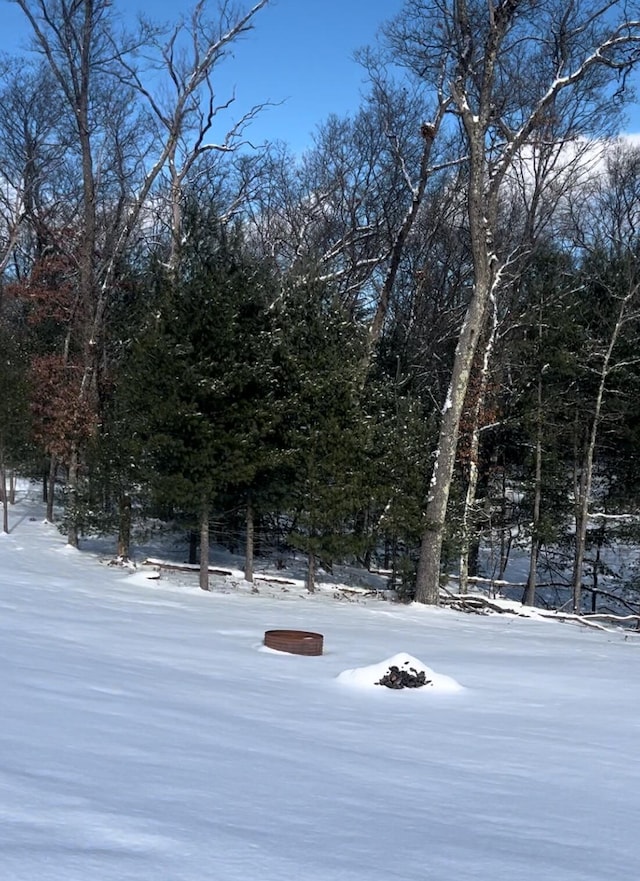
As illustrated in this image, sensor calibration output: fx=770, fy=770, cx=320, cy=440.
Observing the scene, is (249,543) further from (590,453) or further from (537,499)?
(590,453)

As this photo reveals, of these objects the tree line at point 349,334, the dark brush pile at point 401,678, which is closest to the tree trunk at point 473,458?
the tree line at point 349,334

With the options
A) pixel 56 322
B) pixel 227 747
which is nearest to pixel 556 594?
pixel 56 322

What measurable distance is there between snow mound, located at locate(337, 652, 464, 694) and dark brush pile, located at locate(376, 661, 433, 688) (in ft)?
0.08

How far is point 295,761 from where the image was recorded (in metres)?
4.46

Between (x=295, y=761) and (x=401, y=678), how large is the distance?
2.77 meters

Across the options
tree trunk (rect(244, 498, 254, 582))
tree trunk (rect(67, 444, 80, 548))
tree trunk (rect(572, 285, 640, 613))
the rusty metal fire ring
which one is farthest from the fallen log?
tree trunk (rect(572, 285, 640, 613))

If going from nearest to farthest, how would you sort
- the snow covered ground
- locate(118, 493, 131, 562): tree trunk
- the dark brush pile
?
the snow covered ground → the dark brush pile → locate(118, 493, 131, 562): tree trunk

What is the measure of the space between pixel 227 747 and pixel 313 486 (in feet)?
33.6

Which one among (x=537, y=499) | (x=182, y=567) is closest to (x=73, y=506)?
(x=182, y=567)

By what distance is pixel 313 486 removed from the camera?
1473 cm

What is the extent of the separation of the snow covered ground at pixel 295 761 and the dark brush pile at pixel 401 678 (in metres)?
0.14

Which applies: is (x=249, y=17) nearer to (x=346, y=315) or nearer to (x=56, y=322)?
(x=346, y=315)

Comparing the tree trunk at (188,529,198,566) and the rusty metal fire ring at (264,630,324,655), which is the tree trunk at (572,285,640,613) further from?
the rusty metal fire ring at (264,630,324,655)

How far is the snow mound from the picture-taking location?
7.09m
